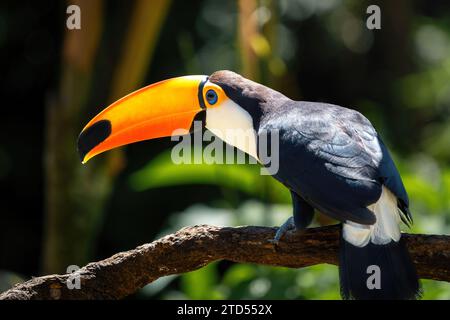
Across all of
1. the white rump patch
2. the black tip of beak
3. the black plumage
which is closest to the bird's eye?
the black plumage

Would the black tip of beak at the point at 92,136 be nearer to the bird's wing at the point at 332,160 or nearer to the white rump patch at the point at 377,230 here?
the bird's wing at the point at 332,160

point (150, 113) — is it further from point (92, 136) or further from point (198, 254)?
point (198, 254)

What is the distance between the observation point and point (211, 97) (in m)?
3.39

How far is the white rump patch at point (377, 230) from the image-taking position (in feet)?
9.03

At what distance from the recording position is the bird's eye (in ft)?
11.1

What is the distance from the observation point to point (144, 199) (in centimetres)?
634

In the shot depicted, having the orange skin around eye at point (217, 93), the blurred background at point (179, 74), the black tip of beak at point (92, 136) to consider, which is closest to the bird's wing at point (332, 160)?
the orange skin around eye at point (217, 93)

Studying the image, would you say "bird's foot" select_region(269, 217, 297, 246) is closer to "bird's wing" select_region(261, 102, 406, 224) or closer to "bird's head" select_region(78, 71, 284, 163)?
"bird's wing" select_region(261, 102, 406, 224)

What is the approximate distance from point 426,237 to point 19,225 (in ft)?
14.5


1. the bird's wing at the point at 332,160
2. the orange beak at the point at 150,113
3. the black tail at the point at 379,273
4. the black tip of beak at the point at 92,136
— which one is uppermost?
the orange beak at the point at 150,113

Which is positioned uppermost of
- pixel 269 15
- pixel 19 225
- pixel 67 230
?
pixel 269 15

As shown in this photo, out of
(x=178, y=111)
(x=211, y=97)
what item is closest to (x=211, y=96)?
(x=211, y=97)
